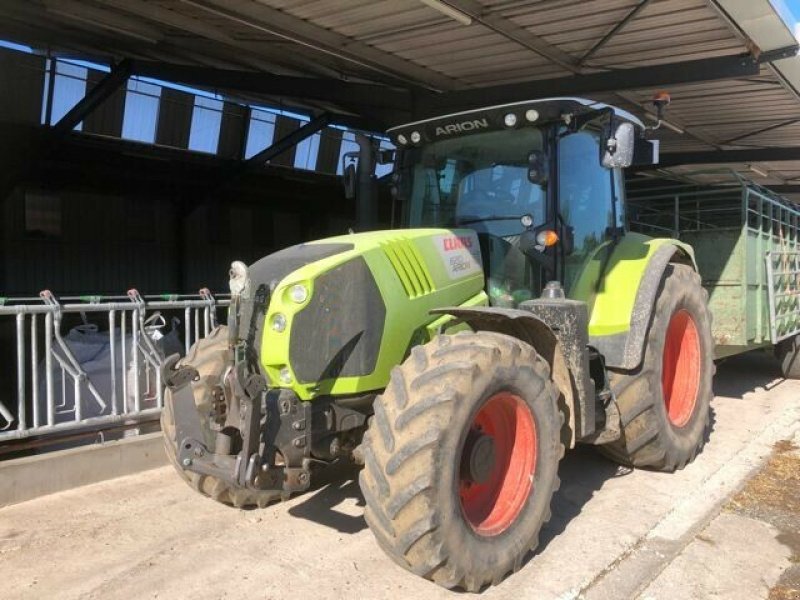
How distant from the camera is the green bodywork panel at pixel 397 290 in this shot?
3445mm

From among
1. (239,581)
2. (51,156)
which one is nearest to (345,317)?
(239,581)

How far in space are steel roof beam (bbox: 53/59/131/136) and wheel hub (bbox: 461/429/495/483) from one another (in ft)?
28.5

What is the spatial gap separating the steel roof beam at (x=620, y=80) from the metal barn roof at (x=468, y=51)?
0.01 m

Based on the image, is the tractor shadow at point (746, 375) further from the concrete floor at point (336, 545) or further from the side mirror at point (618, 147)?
the side mirror at point (618, 147)

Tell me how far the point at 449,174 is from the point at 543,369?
1.72 metres

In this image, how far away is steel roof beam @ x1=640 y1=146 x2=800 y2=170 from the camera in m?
9.98

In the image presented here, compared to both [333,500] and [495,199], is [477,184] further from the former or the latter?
[333,500]

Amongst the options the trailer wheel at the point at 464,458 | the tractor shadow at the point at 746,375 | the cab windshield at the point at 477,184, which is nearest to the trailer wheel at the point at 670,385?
the trailer wheel at the point at 464,458

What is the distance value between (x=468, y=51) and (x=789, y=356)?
18.9 ft

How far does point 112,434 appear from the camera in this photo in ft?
17.8

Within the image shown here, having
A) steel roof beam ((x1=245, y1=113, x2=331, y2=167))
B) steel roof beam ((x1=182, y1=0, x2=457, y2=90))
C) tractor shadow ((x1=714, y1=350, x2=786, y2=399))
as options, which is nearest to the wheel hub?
steel roof beam ((x1=182, y1=0, x2=457, y2=90))

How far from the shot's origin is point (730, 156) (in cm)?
1039

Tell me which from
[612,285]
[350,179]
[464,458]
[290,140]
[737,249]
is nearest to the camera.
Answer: [464,458]

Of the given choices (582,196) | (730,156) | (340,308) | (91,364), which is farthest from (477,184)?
(730,156)
